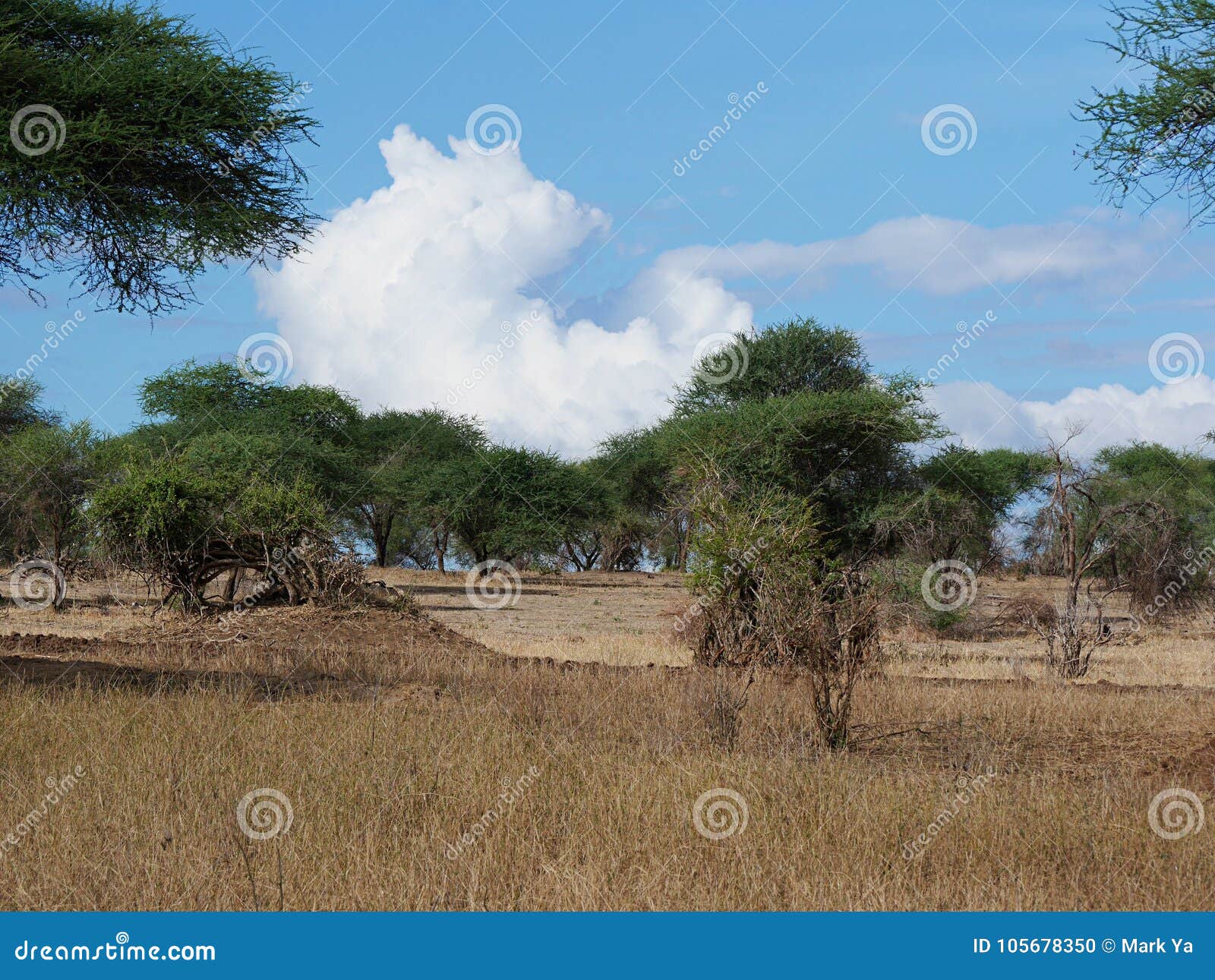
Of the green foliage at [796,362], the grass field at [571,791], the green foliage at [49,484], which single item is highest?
the green foliage at [796,362]

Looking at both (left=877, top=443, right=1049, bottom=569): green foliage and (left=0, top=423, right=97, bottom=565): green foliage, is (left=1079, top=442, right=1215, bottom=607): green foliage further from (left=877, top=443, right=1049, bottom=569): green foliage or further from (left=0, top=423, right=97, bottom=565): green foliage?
(left=0, top=423, right=97, bottom=565): green foliage

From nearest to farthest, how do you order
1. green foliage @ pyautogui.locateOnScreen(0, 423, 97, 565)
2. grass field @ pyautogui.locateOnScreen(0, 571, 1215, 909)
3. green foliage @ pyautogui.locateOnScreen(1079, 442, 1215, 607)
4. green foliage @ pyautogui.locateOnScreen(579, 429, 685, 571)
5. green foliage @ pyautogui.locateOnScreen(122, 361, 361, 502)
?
grass field @ pyautogui.locateOnScreen(0, 571, 1215, 909) → green foliage @ pyautogui.locateOnScreen(1079, 442, 1215, 607) → green foliage @ pyautogui.locateOnScreen(0, 423, 97, 565) → green foliage @ pyautogui.locateOnScreen(122, 361, 361, 502) → green foliage @ pyautogui.locateOnScreen(579, 429, 685, 571)

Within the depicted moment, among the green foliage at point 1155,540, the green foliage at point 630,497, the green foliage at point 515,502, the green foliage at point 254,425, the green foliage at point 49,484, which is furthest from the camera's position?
the green foliage at point 630,497

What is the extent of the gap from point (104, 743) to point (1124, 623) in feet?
79.4

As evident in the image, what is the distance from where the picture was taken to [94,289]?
13484 mm

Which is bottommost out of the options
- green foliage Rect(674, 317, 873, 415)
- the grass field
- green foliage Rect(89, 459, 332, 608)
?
the grass field

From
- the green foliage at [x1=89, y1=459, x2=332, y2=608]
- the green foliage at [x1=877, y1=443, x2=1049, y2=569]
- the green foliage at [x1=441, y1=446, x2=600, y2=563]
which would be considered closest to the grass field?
the green foliage at [x1=89, y1=459, x2=332, y2=608]

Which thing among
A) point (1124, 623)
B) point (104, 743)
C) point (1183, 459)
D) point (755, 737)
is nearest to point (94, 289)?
point (104, 743)

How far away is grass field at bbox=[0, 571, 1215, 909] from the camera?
5.40 m

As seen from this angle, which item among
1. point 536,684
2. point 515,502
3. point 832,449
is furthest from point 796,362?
point 536,684

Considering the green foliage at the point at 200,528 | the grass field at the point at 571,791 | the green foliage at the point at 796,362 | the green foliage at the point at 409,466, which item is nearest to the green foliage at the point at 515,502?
the green foliage at the point at 409,466

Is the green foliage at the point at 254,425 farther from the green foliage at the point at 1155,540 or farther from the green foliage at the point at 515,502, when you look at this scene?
the green foliage at the point at 1155,540

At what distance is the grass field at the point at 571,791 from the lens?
5398 millimetres

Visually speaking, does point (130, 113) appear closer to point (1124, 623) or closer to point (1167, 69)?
point (1167, 69)
